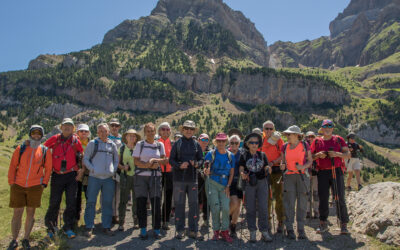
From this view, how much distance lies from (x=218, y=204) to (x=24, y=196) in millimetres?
5265

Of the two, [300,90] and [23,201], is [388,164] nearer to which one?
[300,90]

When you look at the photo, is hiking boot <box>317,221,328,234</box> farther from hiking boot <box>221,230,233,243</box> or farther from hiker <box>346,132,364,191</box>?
hiker <box>346,132,364,191</box>

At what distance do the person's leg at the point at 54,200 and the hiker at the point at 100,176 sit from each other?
2.66 ft

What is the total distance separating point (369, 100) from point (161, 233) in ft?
733

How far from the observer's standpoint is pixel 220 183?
7762 millimetres

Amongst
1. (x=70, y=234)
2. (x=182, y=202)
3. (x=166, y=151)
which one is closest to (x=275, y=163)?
(x=182, y=202)

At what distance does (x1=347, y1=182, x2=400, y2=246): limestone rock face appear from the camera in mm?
7477

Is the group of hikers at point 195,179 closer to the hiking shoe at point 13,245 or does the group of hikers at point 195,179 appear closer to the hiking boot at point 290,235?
the hiking boot at point 290,235

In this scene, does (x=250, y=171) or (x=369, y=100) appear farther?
(x=369, y=100)

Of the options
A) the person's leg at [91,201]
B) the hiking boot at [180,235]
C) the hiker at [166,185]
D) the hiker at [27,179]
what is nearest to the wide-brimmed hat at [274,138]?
the hiker at [166,185]

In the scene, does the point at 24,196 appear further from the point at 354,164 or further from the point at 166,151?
the point at 354,164

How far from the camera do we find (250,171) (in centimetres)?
784

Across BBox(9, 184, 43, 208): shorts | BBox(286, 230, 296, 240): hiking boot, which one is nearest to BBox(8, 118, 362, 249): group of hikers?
BBox(286, 230, 296, 240): hiking boot

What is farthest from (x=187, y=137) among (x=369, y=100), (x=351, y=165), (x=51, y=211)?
(x=369, y=100)
